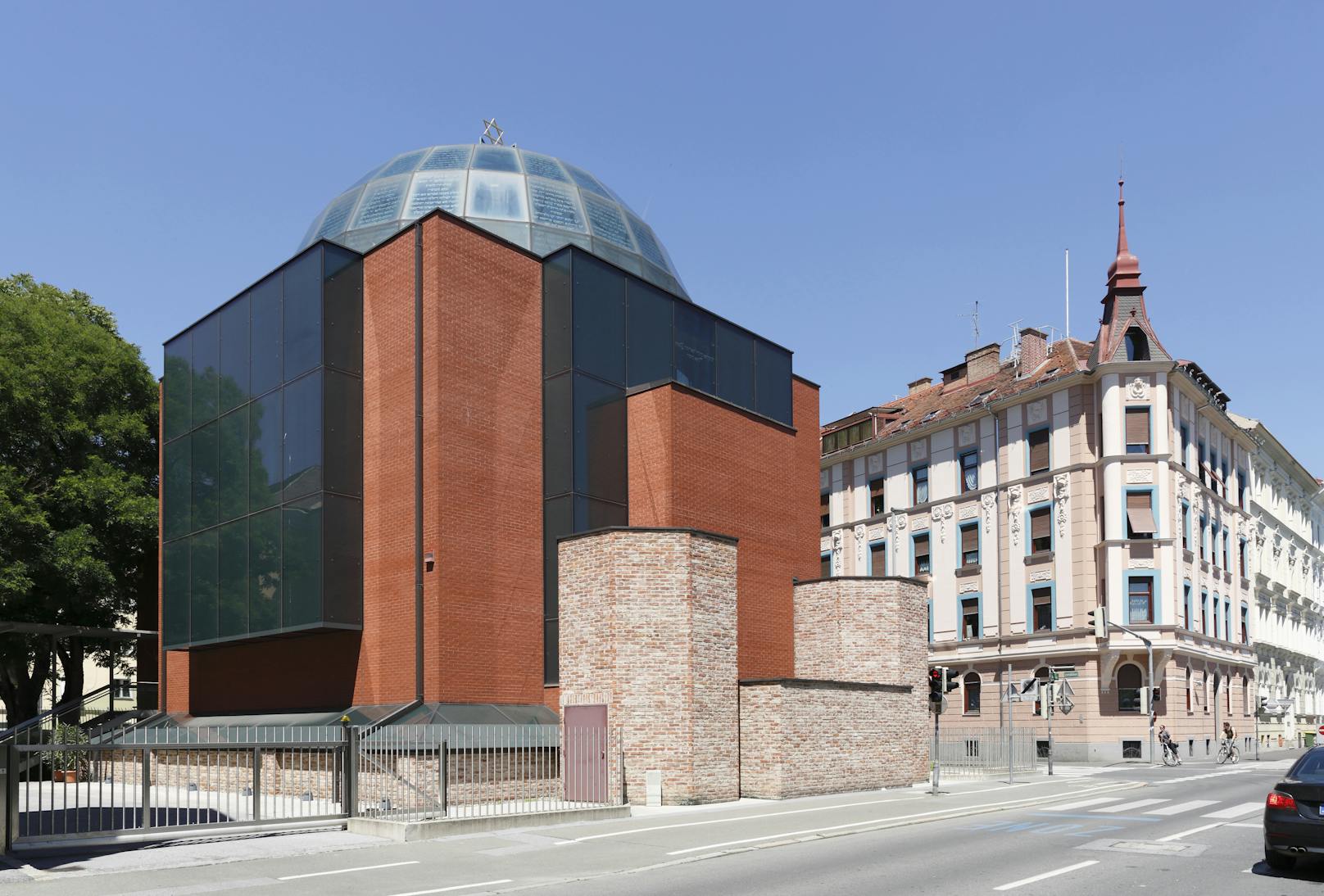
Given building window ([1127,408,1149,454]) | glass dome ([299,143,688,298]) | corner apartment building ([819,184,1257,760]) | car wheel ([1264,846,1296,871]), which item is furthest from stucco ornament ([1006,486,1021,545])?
car wheel ([1264,846,1296,871])

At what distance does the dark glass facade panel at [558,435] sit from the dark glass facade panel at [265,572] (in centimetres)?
601

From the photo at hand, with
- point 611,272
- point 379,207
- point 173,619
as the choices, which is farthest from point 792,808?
point 379,207

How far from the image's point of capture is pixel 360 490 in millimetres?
26188

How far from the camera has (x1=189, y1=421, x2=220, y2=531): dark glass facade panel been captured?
28969 mm

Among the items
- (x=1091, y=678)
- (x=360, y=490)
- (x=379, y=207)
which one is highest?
(x=379, y=207)

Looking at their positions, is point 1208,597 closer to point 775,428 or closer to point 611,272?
point 775,428

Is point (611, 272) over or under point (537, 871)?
over

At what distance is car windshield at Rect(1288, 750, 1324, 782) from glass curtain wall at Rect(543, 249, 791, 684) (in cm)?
1526

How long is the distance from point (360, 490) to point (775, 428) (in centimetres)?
1068

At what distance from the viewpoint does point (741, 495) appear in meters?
28.9

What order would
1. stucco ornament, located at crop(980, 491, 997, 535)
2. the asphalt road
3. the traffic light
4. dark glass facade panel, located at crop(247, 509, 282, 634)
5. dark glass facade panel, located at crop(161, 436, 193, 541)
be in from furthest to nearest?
stucco ornament, located at crop(980, 491, 997, 535) < the traffic light < dark glass facade panel, located at crop(161, 436, 193, 541) < dark glass facade panel, located at crop(247, 509, 282, 634) < the asphalt road

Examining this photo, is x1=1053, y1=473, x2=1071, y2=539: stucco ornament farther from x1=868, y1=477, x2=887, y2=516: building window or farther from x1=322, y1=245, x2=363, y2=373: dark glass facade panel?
x1=322, y1=245, x2=363, y2=373: dark glass facade panel

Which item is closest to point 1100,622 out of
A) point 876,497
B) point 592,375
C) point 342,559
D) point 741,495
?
point 876,497

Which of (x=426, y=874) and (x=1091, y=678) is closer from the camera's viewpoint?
(x=426, y=874)
